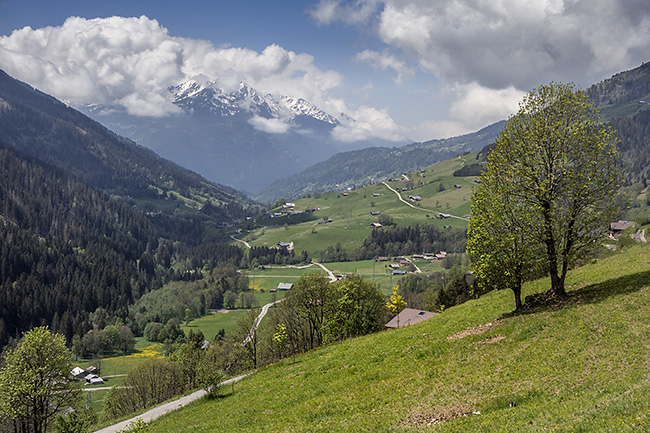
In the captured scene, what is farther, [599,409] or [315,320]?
[315,320]

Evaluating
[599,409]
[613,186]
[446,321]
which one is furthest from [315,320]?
[599,409]

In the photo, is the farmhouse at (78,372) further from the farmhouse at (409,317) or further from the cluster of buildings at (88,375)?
the farmhouse at (409,317)

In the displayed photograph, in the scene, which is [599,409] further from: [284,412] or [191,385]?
[191,385]

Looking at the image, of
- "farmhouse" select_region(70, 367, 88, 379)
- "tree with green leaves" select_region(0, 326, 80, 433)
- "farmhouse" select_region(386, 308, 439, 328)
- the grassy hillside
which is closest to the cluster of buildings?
"farmhouse" select_region(70, 367, 88, 379)

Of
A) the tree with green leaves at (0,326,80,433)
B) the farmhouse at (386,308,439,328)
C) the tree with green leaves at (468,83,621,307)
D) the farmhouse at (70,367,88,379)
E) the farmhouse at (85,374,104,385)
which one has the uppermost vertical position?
the tree with green leaves at (468,83,621,307)

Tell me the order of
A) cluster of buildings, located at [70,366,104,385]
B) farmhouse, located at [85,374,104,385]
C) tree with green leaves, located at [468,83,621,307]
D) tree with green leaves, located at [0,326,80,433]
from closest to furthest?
tree with green leaves, located at [468,83,621,307]
tree with green leaves, located at [0,326,80,433]
farmhouse, located at [85,374,104,385]
cluster of buildings, located at [70,366,104,385]

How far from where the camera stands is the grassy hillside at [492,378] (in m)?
22.5

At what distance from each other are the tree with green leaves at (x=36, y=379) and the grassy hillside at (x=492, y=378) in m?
23.2

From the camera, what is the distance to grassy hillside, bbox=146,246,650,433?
22484 mm

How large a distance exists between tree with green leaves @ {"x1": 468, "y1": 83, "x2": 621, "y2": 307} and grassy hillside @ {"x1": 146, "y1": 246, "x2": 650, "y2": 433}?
193 inches

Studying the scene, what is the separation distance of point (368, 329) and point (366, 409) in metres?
48.2

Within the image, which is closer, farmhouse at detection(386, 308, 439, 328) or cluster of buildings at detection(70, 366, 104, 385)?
farmhouse at detection(386, 308, 439, 328)

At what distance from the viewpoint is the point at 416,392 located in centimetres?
3145

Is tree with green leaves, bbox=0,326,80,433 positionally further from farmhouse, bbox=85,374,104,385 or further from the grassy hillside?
farmhouse, bbox=85,374,104,385
